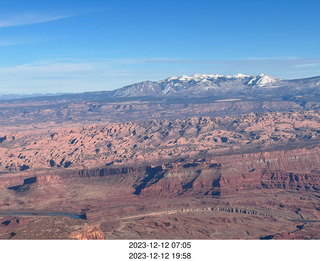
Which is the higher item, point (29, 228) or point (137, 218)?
point (29, 228)

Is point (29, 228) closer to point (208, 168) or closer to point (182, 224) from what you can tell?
point (182, 224)

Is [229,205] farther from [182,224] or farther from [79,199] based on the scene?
[79,199]

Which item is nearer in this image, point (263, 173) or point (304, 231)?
point (304, 231)
